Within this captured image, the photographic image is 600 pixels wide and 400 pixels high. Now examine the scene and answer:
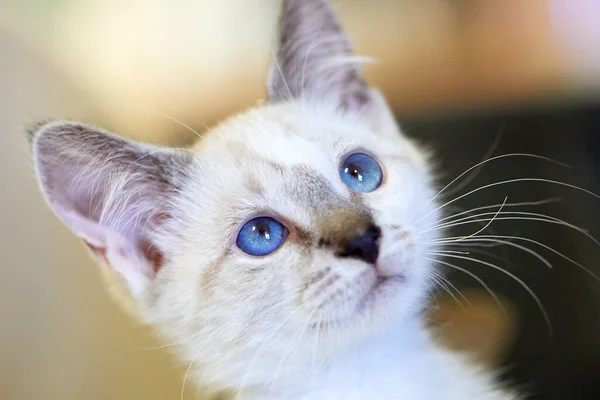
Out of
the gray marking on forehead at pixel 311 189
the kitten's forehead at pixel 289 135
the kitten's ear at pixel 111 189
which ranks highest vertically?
the kitten's forehead at pixel 289 135

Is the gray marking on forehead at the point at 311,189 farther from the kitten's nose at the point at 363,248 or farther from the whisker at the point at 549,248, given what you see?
the whisker at the point at 549,248

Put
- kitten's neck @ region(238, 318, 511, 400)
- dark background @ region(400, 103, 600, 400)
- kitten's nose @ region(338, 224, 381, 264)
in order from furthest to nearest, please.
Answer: dark background @ region(400, 103, 600, 400), kitten's neck @ region(238, 318, 511, 400), kitten's nose @ region(338, 224, 381, 264)

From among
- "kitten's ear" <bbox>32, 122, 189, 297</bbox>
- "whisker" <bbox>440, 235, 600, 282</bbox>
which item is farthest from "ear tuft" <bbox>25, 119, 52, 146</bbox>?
"whisker" <bbox>440, 235, 600, 282</bbox>

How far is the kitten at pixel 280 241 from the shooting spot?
0.72 meters

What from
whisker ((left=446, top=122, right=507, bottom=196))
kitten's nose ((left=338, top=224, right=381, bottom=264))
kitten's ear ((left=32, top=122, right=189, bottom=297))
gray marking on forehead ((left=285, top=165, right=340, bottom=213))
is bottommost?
kitten's ear ((left=32, top=122, right=189, bottom=297))

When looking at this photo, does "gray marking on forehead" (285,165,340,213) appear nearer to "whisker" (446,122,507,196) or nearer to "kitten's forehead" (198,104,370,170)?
"kitten's forehead" (198,104,370,170)

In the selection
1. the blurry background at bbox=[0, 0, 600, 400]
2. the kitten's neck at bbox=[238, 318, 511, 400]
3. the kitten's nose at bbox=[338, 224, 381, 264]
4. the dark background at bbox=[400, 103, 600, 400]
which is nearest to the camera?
the kitten's nose at bbox=[338, 224, 381, 264]

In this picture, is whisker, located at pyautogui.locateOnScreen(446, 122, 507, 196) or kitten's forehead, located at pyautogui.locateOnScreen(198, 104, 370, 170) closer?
kitten's forehead, located at pyautogui.locateOnScreen(198, 104, 370, 170)

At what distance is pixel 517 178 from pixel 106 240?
0.77 m

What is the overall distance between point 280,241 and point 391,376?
27 centimetres

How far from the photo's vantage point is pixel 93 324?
125 cm

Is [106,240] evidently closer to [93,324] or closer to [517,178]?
[93,324]

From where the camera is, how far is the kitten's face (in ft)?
2.32

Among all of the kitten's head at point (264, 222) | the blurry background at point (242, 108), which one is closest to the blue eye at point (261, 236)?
the kitten's head at point (264, 222)
